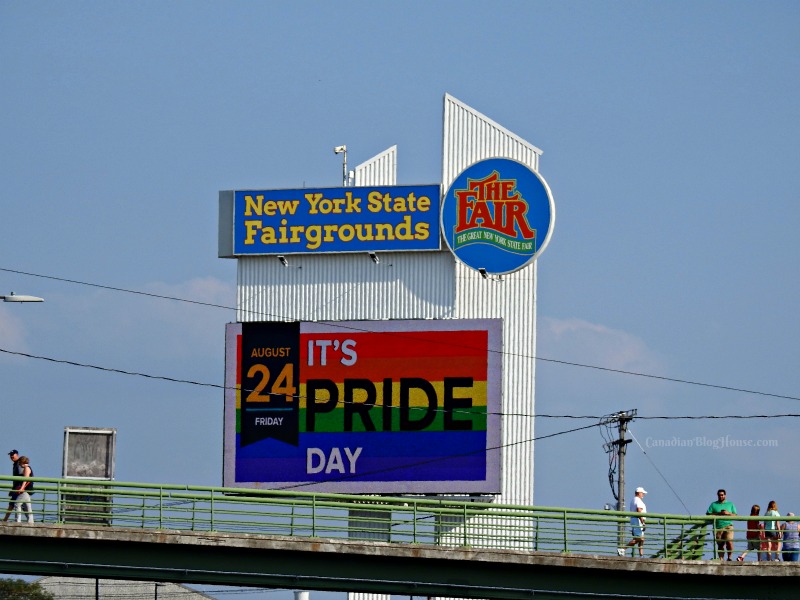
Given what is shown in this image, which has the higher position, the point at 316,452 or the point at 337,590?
the point at 316,452

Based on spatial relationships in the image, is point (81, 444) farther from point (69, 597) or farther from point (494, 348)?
point (69, 597)

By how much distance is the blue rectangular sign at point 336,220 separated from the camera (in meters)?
46.2

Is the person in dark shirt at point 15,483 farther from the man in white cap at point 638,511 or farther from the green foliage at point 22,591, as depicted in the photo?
the green foliage at point 22,591

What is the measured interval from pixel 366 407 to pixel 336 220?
Answer: 537 cm

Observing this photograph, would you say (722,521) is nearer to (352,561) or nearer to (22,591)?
(352,561)

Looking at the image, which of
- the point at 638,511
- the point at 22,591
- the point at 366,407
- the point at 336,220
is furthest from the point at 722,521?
the point at 22,591

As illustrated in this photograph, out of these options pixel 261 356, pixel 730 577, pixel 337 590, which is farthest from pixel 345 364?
pixel 730 577

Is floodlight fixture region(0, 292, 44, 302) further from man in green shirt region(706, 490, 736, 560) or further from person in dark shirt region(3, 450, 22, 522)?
man in green shirt region(706, 490, 736, 560)

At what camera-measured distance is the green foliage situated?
105 m

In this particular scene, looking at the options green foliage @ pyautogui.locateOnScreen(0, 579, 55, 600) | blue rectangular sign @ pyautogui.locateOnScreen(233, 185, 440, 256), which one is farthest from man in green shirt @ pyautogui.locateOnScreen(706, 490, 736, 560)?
green foliage @ pyautogui.locateOnScreen(0, 579, 55, 600)

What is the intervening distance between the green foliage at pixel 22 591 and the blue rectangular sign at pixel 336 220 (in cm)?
6249

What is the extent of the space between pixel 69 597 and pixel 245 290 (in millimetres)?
61803

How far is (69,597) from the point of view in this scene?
104 m

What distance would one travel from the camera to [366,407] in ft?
148
